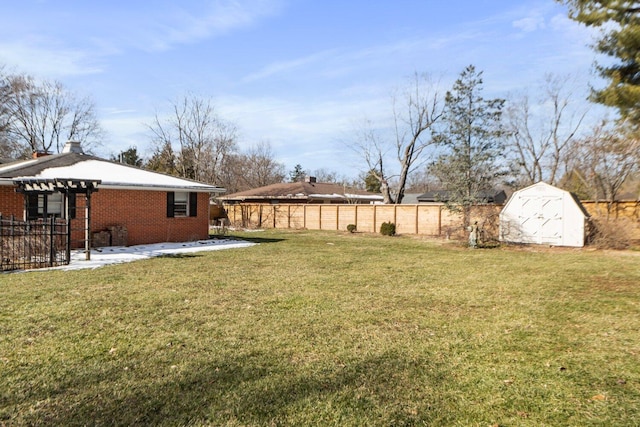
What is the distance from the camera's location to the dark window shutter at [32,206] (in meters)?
12.5

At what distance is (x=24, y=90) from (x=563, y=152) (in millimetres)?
46023

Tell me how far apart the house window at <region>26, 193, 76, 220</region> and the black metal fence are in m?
2.70

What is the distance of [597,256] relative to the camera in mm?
12492

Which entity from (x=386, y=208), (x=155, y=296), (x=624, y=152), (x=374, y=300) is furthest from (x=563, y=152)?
(x=155, y=296)

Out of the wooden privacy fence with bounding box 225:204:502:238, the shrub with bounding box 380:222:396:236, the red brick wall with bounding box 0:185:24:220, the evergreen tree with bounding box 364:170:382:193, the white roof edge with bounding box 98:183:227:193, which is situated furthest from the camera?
the evergreen tree with bounding box 364:170:382:193

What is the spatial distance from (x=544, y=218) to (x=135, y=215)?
16043 millimetres

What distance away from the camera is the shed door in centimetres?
1527

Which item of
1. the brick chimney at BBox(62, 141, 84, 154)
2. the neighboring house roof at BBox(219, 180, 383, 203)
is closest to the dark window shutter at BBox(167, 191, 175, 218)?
the brick chimney at BBox(62, 141, 84, 154)

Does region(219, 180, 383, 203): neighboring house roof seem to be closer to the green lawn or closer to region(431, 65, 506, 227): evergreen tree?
region(431, 65, 506, 227): evergreen tree

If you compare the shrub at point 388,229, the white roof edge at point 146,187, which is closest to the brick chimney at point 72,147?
the white roof edge at point 146,187

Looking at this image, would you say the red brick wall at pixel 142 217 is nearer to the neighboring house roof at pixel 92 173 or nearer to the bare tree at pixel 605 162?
the neighboring house roof at pixel 92 173

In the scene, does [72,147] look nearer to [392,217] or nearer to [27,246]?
[27,246]

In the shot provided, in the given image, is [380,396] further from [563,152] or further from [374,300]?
[563,152]

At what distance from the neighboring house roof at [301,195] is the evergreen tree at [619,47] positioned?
25.2 meters
